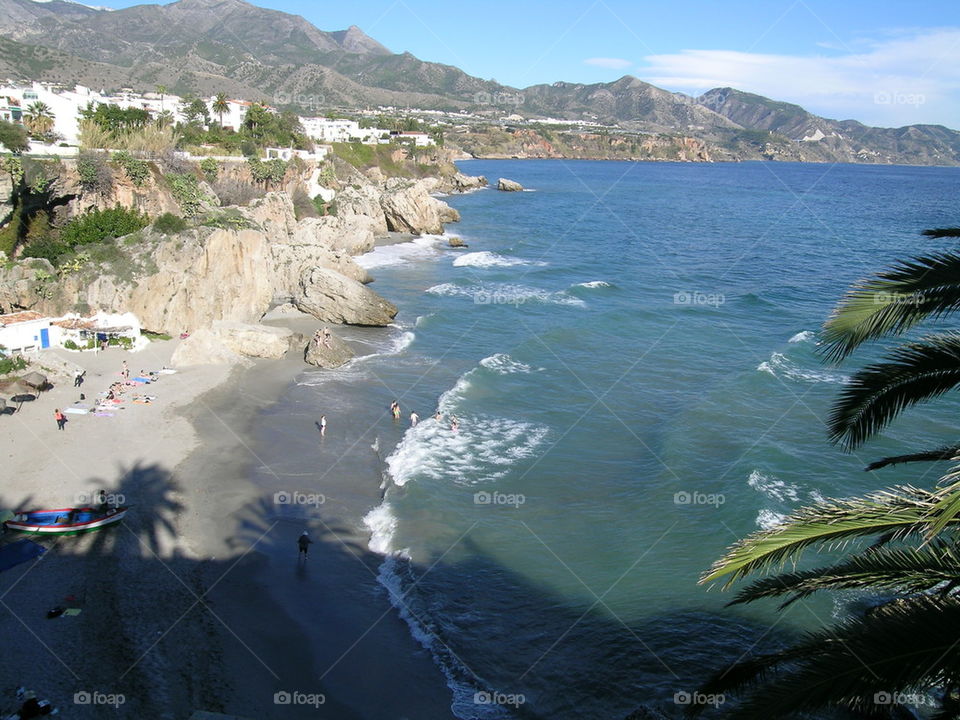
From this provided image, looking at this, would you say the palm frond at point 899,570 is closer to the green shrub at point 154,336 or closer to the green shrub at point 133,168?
the green shrub at point 154,336

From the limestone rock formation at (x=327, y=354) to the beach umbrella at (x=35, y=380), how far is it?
9797 millimetres

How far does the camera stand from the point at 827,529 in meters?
5.68

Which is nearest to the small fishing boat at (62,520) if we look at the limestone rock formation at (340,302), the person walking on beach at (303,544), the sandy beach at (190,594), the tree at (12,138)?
the sandy beach at (190,594)

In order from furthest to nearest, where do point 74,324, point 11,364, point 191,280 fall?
point 191,280
point 74,324
point 11,364

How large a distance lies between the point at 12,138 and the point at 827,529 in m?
44.2

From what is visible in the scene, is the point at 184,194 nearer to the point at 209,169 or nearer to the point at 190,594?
the point at 209,169

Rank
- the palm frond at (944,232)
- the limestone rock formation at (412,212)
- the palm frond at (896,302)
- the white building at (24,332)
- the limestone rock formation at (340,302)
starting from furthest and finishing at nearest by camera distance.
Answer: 1. the limestone rock formation at (412,212)
2. the limestone rock formation at (340,302)
3. the white building at (24,332)
4. the palm frond at (944,232)
5. the palm frond at (896,302)

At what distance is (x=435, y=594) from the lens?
16.7m

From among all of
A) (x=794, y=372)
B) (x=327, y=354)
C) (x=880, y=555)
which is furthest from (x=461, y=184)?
(x=880, y=555)

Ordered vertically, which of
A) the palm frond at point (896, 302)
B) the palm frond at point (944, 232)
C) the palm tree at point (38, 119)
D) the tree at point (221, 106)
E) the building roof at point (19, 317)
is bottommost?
the building roof at point (19, 317)

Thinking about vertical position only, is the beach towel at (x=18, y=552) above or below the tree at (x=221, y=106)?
below

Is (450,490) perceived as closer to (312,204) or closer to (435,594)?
(435,594)

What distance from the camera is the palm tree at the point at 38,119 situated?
151 feet

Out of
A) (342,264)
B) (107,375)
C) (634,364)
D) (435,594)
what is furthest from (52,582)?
(342,264)
